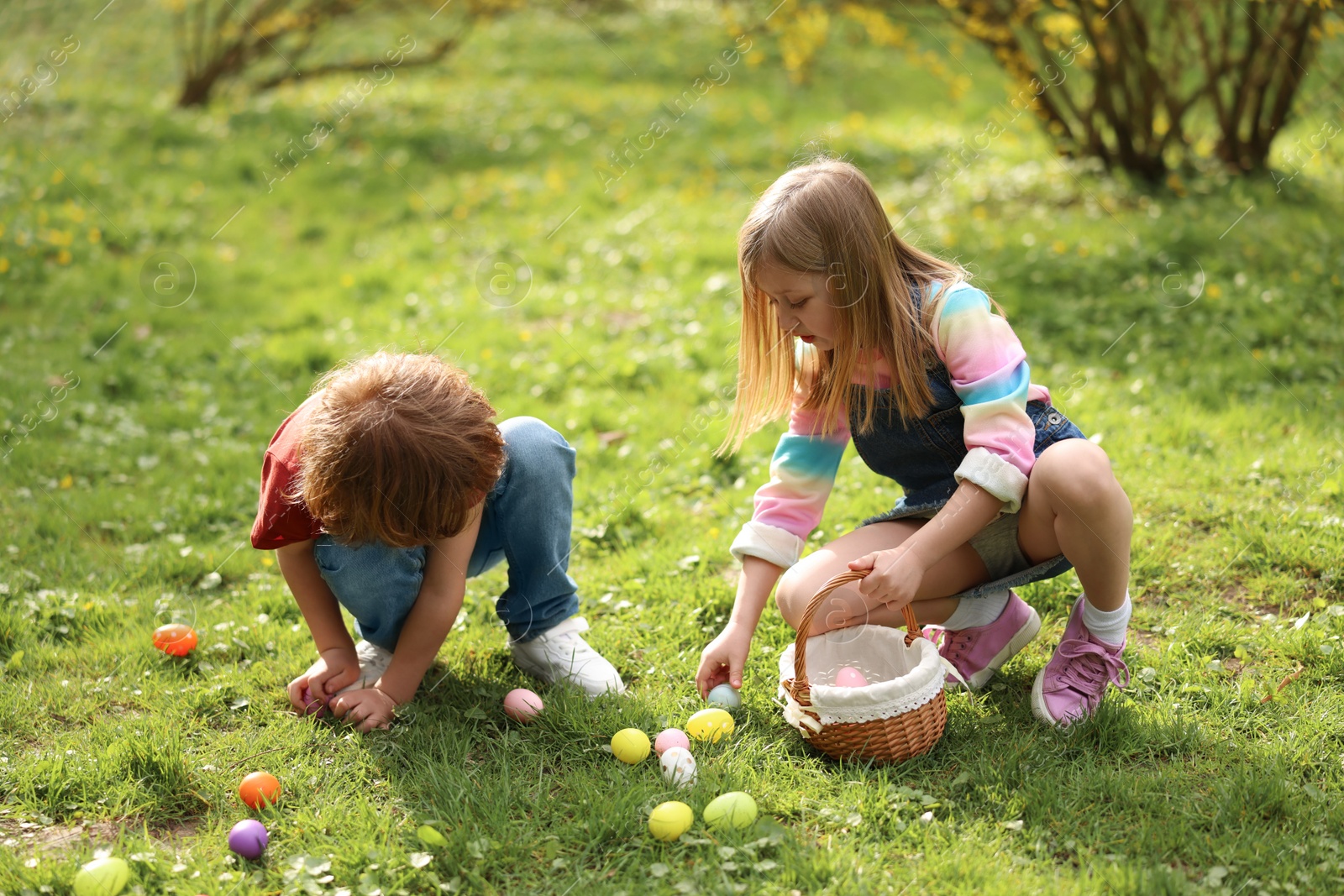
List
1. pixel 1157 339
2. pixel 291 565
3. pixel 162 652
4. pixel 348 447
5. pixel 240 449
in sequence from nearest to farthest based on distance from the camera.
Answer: pixel 348 447, pixel 291 565, pixel 162 652, pixel 240 449, pixel 1157 339

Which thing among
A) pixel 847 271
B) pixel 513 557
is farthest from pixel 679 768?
pixel 847 271

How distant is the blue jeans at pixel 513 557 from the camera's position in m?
2.38

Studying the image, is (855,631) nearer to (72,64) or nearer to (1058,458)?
(1058,458)

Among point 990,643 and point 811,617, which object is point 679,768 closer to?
point 811,617

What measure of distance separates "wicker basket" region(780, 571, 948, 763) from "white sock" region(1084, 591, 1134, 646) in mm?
378

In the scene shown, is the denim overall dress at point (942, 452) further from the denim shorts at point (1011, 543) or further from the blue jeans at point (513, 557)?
the blue jeans at point (513, 557)

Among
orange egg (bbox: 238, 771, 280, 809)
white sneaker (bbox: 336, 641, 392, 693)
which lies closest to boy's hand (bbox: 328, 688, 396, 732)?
white sneaker (bbox: 336, 641, 392, 693)

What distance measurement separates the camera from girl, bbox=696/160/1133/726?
2.17 meters

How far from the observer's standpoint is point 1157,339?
14.1 ft

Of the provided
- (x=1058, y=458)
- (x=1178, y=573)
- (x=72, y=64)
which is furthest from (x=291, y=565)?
(x=72, y=64)

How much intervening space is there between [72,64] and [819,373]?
11375 mm

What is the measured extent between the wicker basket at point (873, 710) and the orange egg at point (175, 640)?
4.90 ft

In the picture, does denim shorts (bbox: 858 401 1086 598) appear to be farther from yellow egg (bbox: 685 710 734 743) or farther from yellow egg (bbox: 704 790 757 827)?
yellow egg (bbox: 704 790 757 827)

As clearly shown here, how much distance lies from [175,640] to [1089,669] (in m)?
2.15
